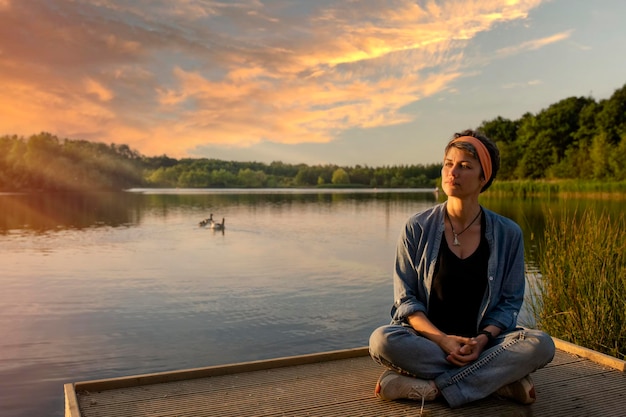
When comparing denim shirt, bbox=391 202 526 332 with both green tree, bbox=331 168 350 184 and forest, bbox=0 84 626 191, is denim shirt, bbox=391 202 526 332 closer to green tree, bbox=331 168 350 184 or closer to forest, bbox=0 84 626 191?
forest, bbox=0 84 626 191

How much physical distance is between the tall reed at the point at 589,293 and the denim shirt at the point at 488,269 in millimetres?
1987

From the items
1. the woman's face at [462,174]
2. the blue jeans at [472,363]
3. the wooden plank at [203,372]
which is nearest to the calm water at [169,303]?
the wooden plank at [203,372]

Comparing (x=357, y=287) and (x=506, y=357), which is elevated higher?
(x=506, y=357)

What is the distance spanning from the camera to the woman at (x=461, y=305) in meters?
2.92

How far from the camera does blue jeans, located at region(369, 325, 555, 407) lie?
288cm

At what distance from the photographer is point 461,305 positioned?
3.09m

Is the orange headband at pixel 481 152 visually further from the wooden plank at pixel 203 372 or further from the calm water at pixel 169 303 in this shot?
the calm water at pixel 169 303

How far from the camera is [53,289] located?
10.5 m

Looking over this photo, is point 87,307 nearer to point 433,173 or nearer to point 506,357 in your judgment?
point 506,357

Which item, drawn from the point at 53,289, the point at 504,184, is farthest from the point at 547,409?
the point at 504,184

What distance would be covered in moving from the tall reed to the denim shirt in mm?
1987

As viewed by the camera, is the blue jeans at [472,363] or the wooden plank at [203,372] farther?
the wooden plank at [203,372]

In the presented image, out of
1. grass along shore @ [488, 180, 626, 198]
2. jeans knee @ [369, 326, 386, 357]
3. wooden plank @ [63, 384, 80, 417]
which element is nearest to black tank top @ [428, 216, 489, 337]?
jeans knee @ [369, 326, 386, 357]

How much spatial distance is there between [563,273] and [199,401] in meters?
3.92
